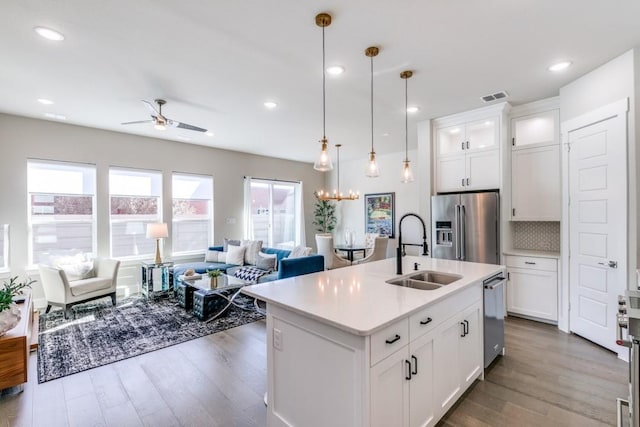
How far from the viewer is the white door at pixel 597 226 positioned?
→ 9.56 ft

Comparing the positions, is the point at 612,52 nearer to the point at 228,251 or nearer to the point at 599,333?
the point at 599,333

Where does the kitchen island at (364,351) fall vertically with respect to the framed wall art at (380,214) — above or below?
below

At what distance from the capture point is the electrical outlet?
184 centimetres

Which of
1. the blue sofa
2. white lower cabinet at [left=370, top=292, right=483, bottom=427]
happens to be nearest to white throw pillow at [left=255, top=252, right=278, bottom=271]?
the blue sofa

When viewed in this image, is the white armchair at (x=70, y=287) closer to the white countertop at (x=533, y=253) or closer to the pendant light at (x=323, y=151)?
the pendant light at (x=323, y=151)

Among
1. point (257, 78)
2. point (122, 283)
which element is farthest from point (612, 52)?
point (122, 283)

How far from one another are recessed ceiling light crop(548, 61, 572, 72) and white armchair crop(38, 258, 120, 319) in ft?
20.2

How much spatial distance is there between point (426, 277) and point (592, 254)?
2027 millimetres

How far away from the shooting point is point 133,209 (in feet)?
17.9

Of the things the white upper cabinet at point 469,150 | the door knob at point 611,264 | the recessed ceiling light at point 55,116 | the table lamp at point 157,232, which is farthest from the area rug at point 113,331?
the door knob at point 611,264

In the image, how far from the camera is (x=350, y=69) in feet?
9.86

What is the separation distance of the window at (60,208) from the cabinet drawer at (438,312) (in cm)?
544

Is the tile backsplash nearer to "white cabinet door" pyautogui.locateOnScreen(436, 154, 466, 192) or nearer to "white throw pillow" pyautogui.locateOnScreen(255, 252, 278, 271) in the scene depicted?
"white cabinet door" pyautogui.locateOnScreen(436, 154, 466, 192)

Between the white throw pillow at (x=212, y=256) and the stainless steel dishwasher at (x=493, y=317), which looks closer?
the stainless steel dishwasher at (x=493, y=317)
